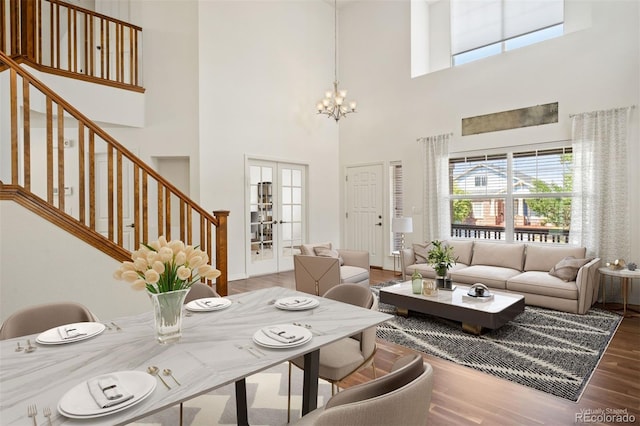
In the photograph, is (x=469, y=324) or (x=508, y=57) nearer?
(x=469, y=324)

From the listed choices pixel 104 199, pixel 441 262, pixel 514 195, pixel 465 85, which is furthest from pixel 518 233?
pixel 104 199

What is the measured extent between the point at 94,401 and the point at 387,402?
83 centimetres

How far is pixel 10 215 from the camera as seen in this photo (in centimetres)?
258

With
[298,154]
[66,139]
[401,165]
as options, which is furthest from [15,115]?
[401,165]

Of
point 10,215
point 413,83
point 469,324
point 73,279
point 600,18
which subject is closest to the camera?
point 10,215

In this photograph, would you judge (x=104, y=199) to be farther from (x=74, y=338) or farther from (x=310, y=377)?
(x=310, y=377)

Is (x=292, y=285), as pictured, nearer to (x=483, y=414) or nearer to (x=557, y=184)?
(x=483, y=414)

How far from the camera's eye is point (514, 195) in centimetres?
540

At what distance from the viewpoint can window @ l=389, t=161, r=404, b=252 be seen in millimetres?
6789

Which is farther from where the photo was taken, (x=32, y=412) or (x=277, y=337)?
(x=277, y=337)

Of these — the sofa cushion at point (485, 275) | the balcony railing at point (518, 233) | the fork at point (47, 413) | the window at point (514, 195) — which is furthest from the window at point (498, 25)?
the fork at point (47, 413)

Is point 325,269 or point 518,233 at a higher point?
point 518,233

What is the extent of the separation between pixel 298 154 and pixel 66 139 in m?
3.85

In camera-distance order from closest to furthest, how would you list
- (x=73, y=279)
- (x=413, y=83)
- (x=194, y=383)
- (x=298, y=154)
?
(x=194, y=383) < (x=73, y=279) < (x=413, y=83) < (x=298, y=154)
